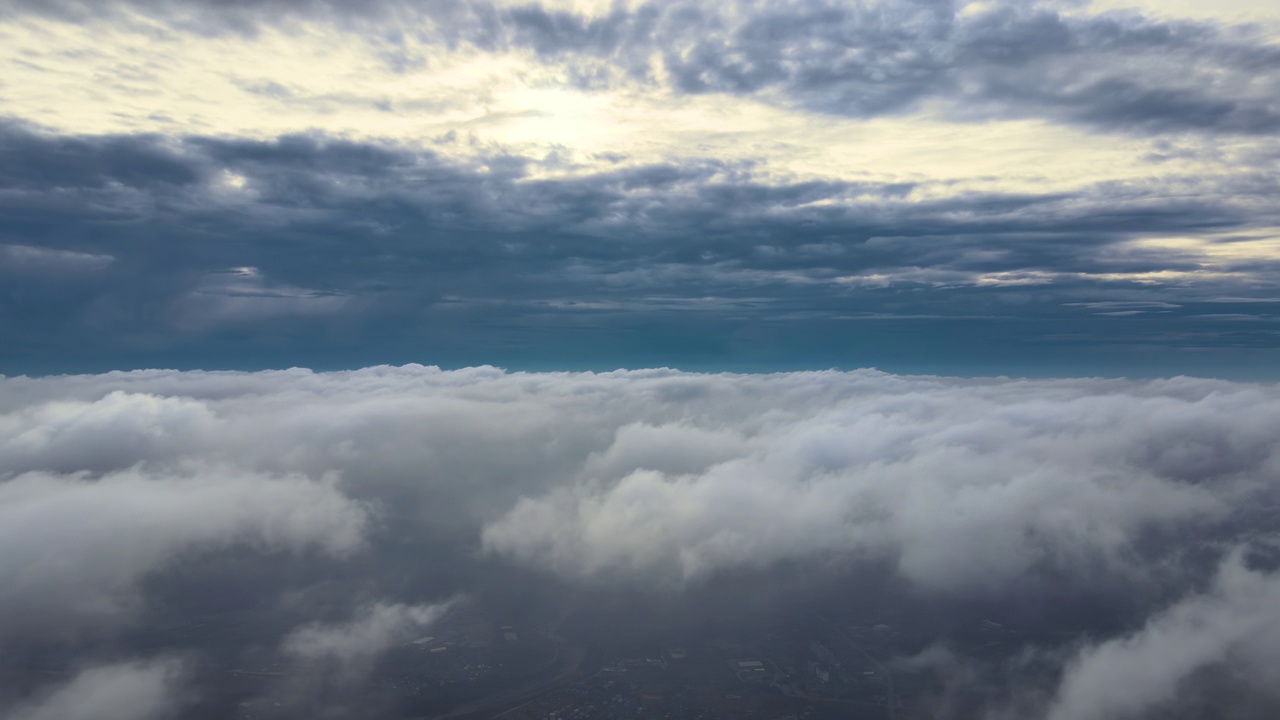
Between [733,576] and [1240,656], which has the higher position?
[1240,656]

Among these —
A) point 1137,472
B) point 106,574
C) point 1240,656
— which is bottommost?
point 1137,472

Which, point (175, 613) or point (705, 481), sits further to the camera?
point (705, 481)

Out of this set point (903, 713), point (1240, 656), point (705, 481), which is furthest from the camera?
point (705, 481)

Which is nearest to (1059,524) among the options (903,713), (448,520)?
(903,713)

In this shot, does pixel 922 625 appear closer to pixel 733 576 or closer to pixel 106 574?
pixel 733 576

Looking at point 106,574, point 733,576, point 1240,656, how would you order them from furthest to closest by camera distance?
point 733,576 < point 106,574 < point 1240,656

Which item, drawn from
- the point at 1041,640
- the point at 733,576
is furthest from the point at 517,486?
the point at 1041,640

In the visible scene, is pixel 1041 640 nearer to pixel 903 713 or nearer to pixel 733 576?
pixel 903 713

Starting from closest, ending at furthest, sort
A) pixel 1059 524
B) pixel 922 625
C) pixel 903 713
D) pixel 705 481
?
pixel 903 713, pixel 922 625, pixel 1059 524, pixel 705 481

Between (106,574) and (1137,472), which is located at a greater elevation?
(106,574)
